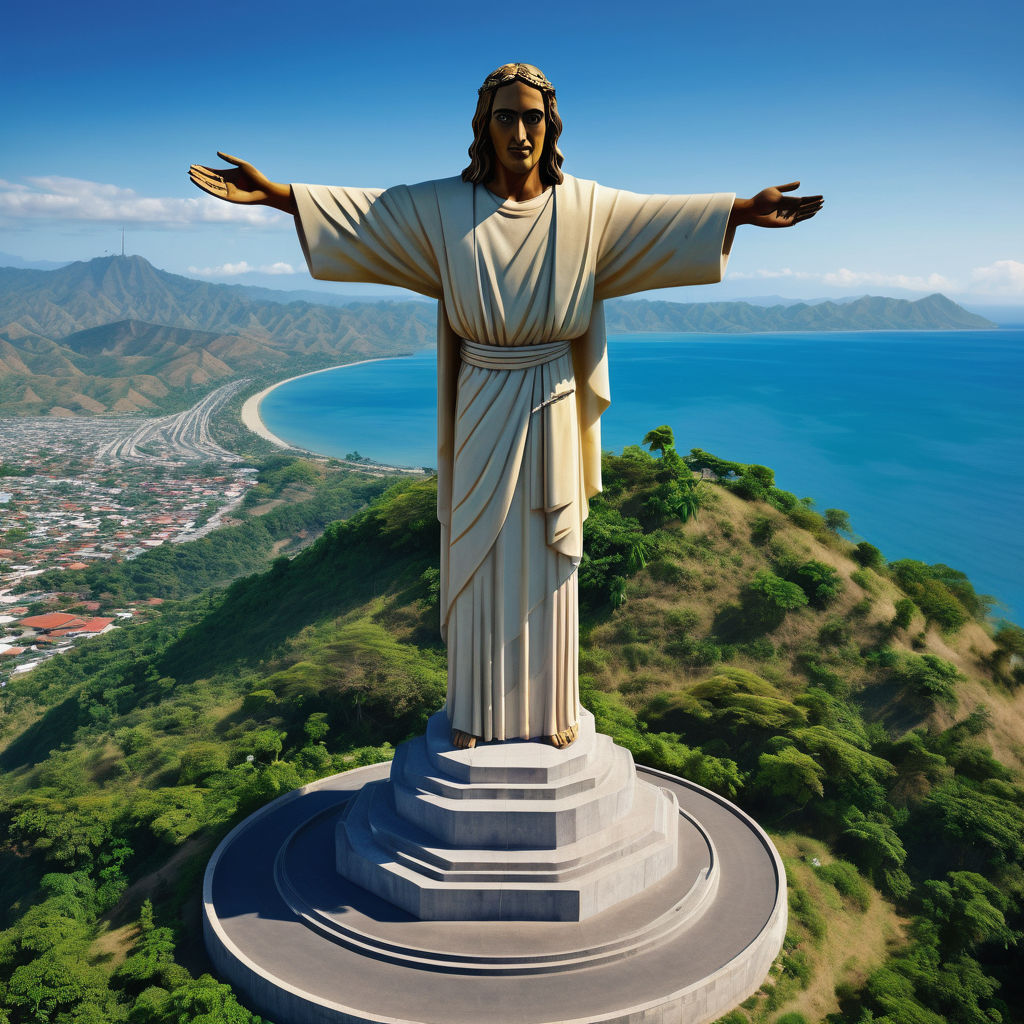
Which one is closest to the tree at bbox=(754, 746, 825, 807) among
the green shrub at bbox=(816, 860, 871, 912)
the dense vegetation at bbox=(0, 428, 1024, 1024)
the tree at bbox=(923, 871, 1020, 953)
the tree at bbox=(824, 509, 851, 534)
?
the dense vegetation at bbox=(0, 428, 1024, 1024)

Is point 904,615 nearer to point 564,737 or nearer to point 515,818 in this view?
point 564,737

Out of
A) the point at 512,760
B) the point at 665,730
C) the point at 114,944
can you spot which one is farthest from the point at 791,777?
the point at 114,944

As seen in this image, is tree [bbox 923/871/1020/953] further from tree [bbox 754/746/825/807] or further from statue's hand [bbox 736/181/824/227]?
statue's hand [bbox 736/181/824/227]

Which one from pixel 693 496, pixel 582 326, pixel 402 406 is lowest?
pixel 402 406

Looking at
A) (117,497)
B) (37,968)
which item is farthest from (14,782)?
(117,497)

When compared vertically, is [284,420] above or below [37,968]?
below

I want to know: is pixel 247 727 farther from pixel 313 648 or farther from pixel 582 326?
pixel 582 326
